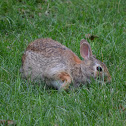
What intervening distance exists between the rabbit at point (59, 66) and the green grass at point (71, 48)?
8.0 inches

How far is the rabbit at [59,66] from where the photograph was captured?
18.9 ft

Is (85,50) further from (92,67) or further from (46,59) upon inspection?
(46,59)

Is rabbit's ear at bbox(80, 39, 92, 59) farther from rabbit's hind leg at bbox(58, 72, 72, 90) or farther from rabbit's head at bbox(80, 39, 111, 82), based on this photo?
rabbit's hind leg at bbox(58, 72, 72, 90)

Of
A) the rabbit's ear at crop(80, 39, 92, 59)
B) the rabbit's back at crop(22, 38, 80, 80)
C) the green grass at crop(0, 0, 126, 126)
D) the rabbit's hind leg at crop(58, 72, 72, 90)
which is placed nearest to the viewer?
the green grass at crop(0, 0, 126, 126)

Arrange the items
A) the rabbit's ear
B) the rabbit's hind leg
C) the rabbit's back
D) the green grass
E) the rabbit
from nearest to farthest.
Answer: the green grass → the rabbit's hind leg → the rabbit → the rabbit's back → the rabbit's ear

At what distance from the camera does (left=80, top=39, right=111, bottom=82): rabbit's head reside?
564 centimetres

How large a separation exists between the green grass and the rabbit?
0.67 feet

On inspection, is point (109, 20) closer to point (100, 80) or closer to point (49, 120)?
point (100, 80)

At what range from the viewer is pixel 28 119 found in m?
4.33

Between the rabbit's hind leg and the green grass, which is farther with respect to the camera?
the rabbit's hind leg

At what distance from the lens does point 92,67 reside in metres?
5.92

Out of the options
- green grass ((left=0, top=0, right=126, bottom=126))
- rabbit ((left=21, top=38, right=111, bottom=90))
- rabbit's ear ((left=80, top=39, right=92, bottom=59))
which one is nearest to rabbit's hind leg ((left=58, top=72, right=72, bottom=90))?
rabbit ((left=21, top=38, right=111, bottom=90))

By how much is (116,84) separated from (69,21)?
3.24 meters

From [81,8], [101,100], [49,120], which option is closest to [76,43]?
[81,8]
